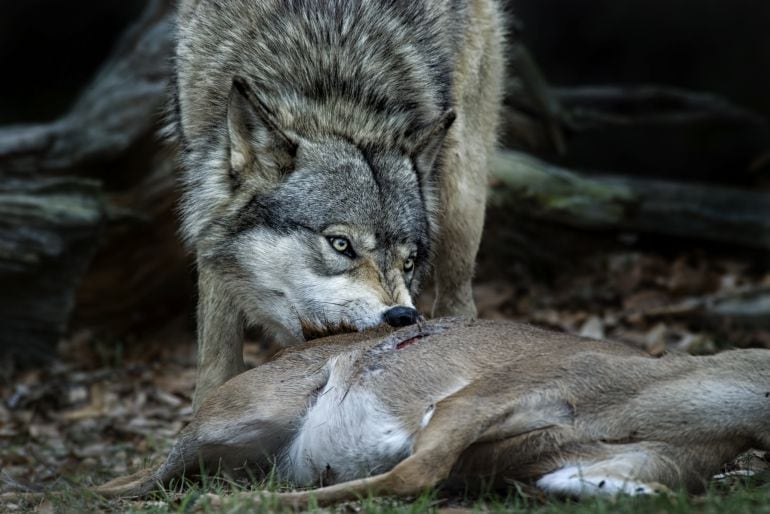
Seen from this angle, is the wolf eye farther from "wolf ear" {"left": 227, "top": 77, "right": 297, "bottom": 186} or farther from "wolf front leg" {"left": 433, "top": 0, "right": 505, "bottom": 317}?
"wolf front leg" {"left": 433, "top": 0, "right": 505, "bottom": 317}

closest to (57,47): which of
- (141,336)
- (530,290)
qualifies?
(141,336)

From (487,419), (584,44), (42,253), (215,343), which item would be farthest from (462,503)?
(584,44)

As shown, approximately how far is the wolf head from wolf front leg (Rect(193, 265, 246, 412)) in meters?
0.51

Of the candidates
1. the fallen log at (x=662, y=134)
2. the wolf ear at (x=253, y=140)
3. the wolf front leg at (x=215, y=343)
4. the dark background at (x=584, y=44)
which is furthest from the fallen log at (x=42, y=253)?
the dark background at (x=584, y=44)

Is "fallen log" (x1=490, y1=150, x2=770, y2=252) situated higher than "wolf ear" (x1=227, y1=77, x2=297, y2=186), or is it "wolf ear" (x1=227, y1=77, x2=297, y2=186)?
"wolf ear" (x1=227, y1=77, x2=297, y2=186)

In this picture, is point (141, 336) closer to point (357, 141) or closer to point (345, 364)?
point (357, 141)

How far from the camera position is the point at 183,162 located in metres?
6.36

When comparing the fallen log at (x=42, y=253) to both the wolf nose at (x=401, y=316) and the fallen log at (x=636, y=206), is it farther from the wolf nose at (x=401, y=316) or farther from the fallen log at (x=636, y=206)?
the wolf nose at (x=401, y=316)

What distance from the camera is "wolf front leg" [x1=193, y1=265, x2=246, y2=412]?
6.45 m

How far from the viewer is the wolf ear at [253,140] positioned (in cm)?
546

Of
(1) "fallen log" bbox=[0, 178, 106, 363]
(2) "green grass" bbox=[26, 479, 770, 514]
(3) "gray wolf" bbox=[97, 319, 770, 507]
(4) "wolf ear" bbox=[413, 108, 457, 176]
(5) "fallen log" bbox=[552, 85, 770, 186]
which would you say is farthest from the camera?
(5) "fallen log" bbox=[552, 85, 770, 186]

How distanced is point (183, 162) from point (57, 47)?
8.59 metres

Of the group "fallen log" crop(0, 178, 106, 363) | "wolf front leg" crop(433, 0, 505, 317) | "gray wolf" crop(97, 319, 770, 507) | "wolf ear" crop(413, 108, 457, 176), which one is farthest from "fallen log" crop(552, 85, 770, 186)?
"gray wolf" crop(97, 319, 770, 507)

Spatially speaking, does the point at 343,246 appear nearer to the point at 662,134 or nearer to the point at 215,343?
the point at 215,343
